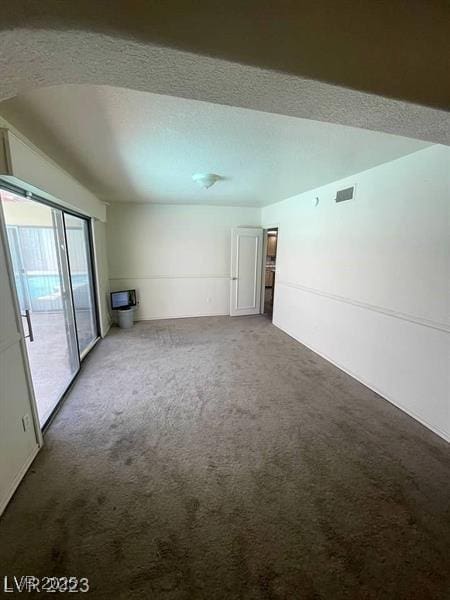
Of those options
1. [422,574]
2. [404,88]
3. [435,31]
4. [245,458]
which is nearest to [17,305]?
[245,458]

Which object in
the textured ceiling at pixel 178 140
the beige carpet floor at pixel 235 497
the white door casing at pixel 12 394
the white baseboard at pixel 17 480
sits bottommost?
the beige carpet floor at pixel 235 497

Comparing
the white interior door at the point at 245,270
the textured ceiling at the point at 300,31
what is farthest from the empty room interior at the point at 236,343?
the white interior door at the point at 245,270

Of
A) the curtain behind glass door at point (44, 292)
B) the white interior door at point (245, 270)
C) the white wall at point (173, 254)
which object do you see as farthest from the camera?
the white interior door at point (245, 270)

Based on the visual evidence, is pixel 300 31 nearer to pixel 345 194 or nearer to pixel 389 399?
pixel 345 194

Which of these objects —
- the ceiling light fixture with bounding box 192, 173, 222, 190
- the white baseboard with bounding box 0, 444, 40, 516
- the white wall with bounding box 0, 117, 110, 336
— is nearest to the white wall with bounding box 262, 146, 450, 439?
the ceiling light fixture with bounding box 192, 173, 222, 190

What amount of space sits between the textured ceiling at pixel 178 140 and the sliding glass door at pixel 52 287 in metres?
0.89

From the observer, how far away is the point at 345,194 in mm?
3029

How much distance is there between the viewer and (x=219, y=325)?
196 inches

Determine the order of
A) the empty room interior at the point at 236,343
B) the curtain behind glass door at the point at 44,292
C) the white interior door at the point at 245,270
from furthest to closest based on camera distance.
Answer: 1. the white interior door at the point at 245,270
2. the curtain behind glass door at the point at 44,292
3. the empty room interior at the point at 236,343

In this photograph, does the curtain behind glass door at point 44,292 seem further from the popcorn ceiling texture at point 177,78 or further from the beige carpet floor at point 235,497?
the popcorn ceiling texture at point 177,78

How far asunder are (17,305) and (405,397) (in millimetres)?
3296

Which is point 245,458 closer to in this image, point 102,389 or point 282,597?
point 282,597

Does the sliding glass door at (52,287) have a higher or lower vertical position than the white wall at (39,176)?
lower

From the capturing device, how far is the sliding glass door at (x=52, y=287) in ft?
9.12
